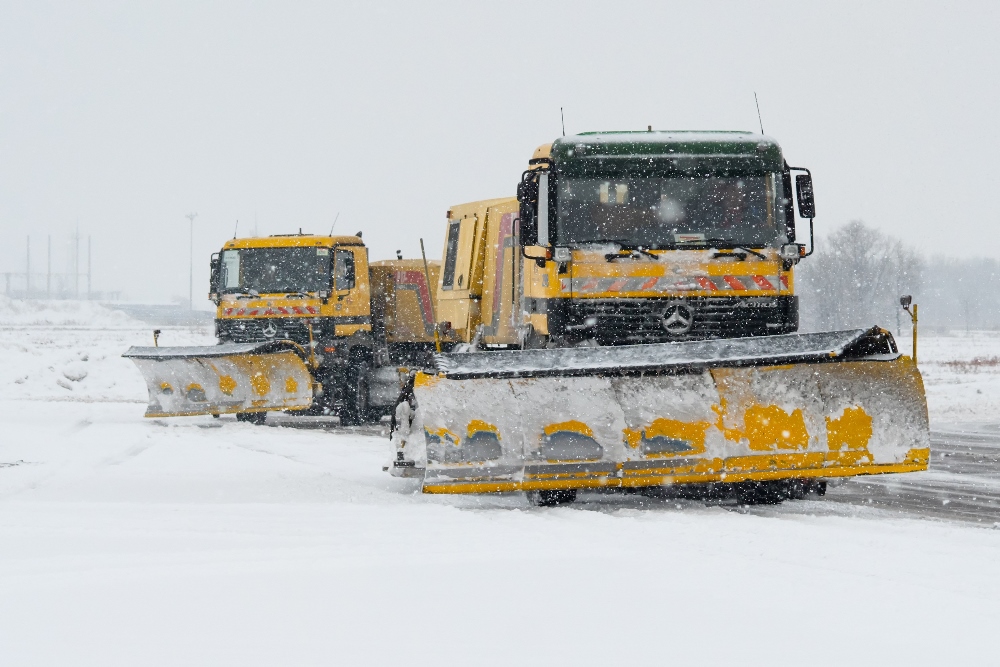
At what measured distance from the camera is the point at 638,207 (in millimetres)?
9352

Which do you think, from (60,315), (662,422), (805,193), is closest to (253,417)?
(805,193)

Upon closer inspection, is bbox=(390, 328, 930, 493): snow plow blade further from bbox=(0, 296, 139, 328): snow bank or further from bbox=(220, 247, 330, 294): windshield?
bbox=(0, 296, 139, 328): snow bank

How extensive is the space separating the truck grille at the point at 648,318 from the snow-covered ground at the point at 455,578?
1254mm

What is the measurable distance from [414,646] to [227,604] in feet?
3.08

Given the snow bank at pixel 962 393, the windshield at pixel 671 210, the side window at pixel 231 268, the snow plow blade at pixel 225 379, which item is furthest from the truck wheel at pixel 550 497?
the snow bank at pixel 962 393

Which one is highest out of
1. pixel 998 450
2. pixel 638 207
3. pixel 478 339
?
pixel 638 207

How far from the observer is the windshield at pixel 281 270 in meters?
16.8

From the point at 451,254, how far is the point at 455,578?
8.55 metres

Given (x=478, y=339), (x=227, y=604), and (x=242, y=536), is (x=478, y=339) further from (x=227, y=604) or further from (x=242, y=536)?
(x=227, y=604)

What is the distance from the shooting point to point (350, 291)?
17016mm

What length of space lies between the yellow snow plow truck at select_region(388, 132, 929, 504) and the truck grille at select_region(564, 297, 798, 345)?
11 mm

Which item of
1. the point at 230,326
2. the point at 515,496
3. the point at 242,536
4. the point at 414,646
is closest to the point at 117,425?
the point at 230,326

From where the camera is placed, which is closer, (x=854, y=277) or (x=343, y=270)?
(x=343, y=270)

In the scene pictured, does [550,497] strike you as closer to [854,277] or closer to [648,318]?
[648,318]
